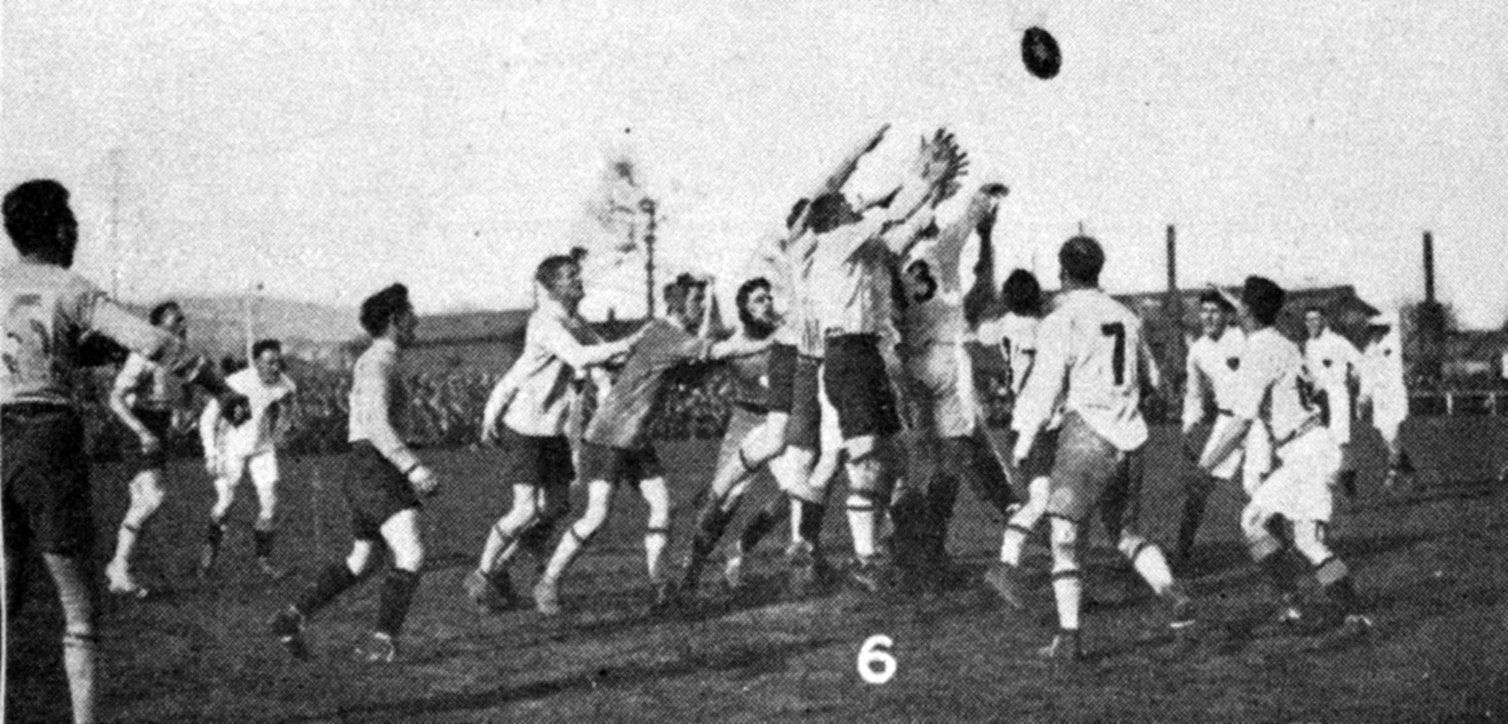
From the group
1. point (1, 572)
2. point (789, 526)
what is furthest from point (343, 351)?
point (1, 572)

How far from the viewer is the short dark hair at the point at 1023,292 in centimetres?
861

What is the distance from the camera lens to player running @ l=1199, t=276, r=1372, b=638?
677 cm

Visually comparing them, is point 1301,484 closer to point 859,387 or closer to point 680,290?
point 859,387

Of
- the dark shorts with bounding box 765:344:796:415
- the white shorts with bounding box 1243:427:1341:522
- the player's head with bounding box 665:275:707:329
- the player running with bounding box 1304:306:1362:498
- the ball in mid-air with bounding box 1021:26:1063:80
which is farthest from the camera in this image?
the player running with bounding box 1304:306:1362:498

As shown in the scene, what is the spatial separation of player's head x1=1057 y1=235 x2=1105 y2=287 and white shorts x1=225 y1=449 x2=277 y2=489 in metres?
5.64

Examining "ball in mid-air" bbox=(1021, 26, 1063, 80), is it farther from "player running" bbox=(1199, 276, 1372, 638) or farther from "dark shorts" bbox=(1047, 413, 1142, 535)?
"dark shorts" bbox=(1047, 413, 1142, 535)

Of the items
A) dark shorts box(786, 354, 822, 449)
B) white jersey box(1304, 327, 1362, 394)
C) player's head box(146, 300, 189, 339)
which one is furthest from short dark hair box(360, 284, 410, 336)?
white jersey box(1304, 327, 1362, 394)

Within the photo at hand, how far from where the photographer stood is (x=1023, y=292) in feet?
28.3

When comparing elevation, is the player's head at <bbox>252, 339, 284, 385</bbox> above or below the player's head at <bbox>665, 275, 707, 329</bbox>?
below

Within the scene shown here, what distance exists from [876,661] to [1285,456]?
2.67m

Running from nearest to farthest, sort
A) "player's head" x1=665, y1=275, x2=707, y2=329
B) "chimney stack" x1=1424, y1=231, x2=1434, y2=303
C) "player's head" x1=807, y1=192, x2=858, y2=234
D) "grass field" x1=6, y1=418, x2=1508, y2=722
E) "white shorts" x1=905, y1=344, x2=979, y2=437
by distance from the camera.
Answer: "grass field" x1=6, y1=418, x2=1508, y2=722
"player's head" x1=807, y1=192, x2=858, y2=234
"player's head" x1=665, y1=275, x2=707, y2=329
"white shorts" x1=905, y1=344, x2=979, y2=437
"chimney stack" x1=1424, y1=231, x2=1434, y2=303

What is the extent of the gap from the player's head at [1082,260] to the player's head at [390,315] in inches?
111

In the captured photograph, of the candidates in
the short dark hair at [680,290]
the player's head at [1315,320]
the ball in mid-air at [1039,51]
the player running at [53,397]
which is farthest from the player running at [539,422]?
the player's head at [1315,320]

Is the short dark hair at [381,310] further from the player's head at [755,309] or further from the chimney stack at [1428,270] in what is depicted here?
the chimney stack at [1428,270]
